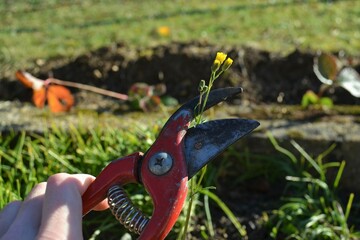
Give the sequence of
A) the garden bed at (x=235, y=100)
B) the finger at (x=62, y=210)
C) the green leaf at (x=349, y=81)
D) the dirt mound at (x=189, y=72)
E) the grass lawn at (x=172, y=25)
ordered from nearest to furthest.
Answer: the finger at (x=62, y=210) < the garden bed at (x=235, y=100) < the green leaf at (x=349, y=81) < the dirt mound at (x=189, y=72) < the grass lawn at (x=172, y=25)

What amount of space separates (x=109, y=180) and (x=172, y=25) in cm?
417

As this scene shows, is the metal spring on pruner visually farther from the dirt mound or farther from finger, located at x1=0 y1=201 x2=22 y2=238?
the dirt mound

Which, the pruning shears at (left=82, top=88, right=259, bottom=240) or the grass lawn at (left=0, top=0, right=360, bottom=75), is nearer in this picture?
the pruning shears at (left=82, top=88, right=259, bottom=240)

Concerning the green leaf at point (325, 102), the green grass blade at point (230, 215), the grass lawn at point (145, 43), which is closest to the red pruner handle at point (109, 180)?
the grass lawn at point (145, 43)

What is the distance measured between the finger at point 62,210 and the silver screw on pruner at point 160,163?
0.65ft

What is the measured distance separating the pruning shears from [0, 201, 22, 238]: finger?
0.57 ft

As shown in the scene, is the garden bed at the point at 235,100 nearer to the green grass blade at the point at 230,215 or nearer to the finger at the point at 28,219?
the green grass blade at the point at 230,215

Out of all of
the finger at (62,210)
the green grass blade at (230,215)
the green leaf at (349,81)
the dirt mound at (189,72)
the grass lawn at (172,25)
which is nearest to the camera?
the finger at (62,210)

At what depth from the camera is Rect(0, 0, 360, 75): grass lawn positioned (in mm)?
5016

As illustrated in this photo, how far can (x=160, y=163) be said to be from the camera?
1.75 meters

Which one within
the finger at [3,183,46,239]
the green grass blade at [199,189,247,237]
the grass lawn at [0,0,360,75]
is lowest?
the grass lawn at [0,0,360,75]

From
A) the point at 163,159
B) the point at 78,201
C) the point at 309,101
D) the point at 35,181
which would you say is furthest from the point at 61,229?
the point at 309,101

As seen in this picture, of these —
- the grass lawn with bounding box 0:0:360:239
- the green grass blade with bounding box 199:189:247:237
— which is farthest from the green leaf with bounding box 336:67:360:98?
the green grass blade with bounding box 199:189:247:237

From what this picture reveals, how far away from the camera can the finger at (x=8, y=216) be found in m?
1.72
